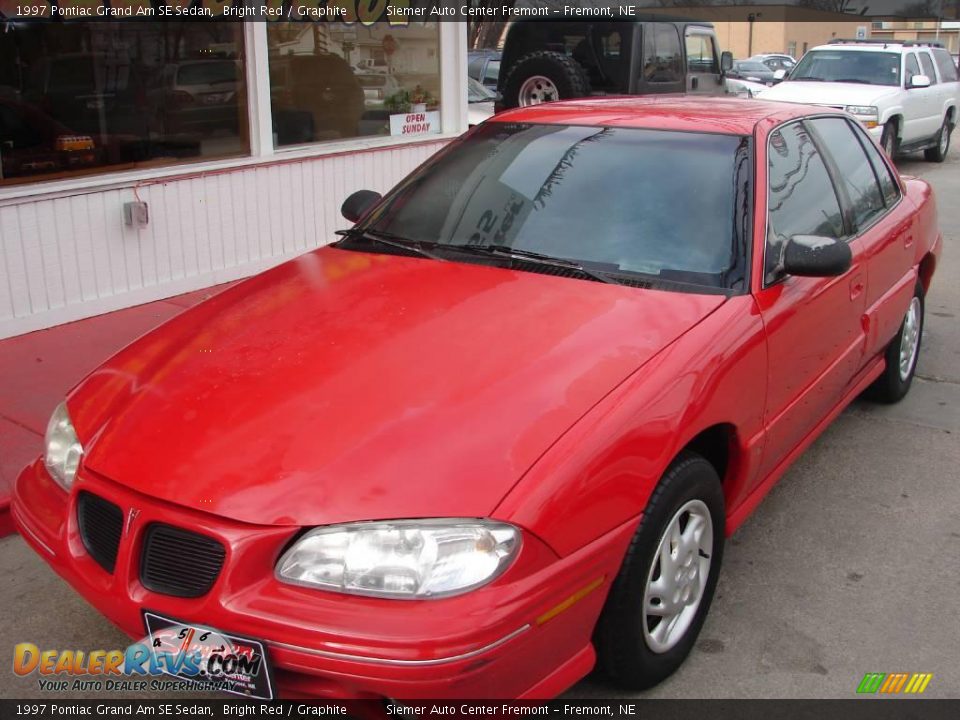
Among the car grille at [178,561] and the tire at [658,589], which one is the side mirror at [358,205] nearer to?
the tire at [658,589]

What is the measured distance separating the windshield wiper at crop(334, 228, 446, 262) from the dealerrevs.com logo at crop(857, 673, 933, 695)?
6.46ft

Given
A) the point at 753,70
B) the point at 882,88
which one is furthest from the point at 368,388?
the point at 753,70

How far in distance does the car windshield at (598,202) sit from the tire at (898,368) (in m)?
1.92

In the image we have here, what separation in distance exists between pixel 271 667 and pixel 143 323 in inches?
172

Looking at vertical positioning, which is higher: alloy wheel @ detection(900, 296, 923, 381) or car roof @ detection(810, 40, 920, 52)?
car roof @ detection(810, 40, 920, 52)

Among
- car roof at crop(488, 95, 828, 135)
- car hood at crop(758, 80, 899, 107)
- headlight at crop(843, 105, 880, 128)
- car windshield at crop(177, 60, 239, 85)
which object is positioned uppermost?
car windshield at crop(177, 60, 239, 85)

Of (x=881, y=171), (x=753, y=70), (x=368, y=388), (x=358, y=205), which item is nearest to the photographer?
(x=368, y=388)

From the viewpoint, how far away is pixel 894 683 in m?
3.03

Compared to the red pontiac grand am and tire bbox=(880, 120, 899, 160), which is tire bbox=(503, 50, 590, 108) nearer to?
tire bbox=(880, 120, 899, 160)

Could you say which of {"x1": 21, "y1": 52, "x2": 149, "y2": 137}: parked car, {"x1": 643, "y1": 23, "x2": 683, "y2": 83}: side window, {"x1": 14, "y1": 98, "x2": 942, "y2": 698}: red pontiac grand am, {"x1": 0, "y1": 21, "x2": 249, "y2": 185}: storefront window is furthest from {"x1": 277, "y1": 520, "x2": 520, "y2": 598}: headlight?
{"x1": 643, "y1": 23, "x2": 683, "y2": 83}: side window

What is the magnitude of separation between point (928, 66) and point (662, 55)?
5.34m

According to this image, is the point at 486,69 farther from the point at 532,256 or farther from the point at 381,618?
the point at 381,618

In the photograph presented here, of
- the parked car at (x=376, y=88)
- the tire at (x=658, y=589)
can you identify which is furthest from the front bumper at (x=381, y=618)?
the parked car at (x=376, y=88)

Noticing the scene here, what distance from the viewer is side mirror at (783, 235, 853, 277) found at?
132 inches
